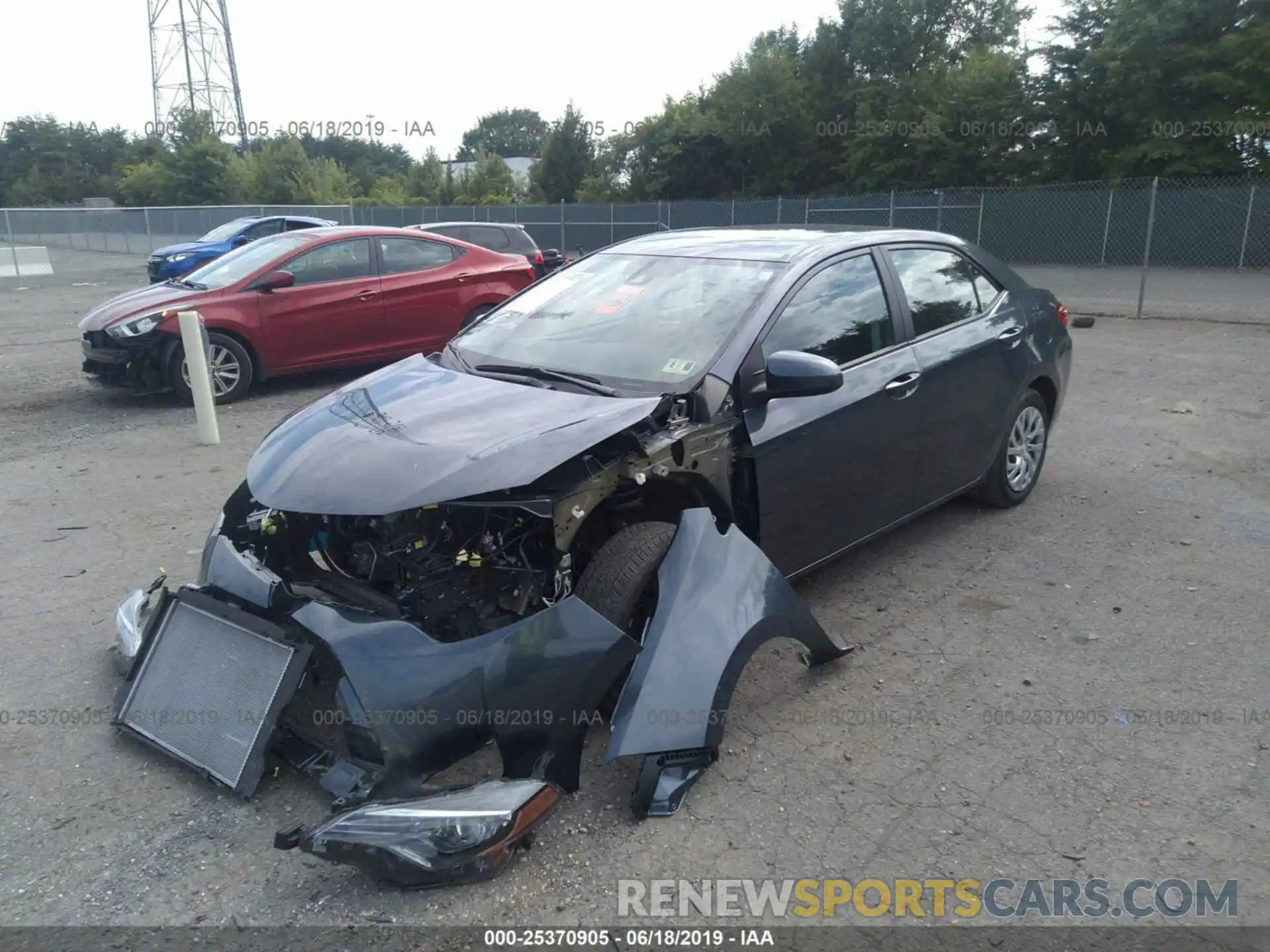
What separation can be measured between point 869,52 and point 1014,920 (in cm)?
3928

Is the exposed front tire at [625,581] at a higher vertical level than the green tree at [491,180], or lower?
lower

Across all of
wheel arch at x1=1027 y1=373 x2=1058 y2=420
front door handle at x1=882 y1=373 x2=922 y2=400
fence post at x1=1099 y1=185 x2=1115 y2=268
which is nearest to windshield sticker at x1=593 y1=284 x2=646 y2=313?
front door handle at x1=882 y1=373 x2=922 y2=400

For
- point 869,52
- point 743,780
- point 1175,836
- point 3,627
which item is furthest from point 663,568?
point 869,52

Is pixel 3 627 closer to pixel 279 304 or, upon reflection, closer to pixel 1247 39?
pixel 279 304

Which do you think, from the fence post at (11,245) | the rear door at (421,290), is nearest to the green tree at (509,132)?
the fence post at (11,245)

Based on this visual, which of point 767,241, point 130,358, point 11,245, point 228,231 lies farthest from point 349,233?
point 11,245

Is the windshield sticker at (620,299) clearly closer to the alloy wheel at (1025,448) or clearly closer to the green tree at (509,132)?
the alloy wheel at (1025,448)

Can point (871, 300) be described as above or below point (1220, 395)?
above

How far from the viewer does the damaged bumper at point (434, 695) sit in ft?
8.63

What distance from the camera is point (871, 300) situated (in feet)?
14.8

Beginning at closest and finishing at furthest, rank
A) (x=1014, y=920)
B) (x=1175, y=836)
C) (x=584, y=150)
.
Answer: (x=1014, y=920), (x=1175, y=836), (x=584, y=150)

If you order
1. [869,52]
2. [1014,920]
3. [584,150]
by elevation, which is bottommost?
[1014,920]

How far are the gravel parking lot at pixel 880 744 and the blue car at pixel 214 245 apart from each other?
1256 centimetres

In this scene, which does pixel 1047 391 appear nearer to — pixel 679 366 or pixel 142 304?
pixel 679 366
